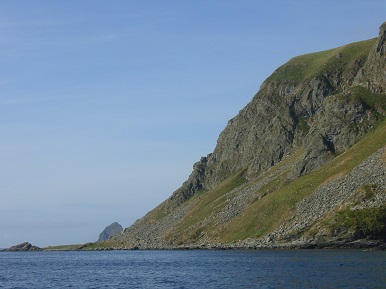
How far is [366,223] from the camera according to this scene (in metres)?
136

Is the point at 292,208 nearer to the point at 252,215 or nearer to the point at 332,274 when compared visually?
the point at 252,215

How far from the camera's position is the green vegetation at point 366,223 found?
442 feet

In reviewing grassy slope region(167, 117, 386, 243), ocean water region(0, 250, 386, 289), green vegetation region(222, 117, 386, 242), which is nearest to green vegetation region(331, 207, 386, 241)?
ocean water region(0, 250, 386, 289)

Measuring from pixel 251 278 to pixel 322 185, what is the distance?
91.8 meters

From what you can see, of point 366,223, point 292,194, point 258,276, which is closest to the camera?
point 258,276

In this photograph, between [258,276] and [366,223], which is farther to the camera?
[366,223]

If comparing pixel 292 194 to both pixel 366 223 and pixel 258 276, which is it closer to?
pixel 366 223

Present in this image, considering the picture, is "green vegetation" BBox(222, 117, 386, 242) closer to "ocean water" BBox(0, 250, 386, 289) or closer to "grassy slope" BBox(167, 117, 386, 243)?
"grassy slope" BBox(167, 117, 386, 243)

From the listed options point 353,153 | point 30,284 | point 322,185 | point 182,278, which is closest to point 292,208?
point 322,185

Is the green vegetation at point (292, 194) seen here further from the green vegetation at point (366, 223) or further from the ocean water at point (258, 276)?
the ocean water at point (258, 276)

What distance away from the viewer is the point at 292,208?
179625 millimetres

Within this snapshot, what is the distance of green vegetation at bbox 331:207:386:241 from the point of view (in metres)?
135

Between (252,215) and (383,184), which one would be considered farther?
(252,215)

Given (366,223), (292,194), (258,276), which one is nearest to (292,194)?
A: (292,194)
